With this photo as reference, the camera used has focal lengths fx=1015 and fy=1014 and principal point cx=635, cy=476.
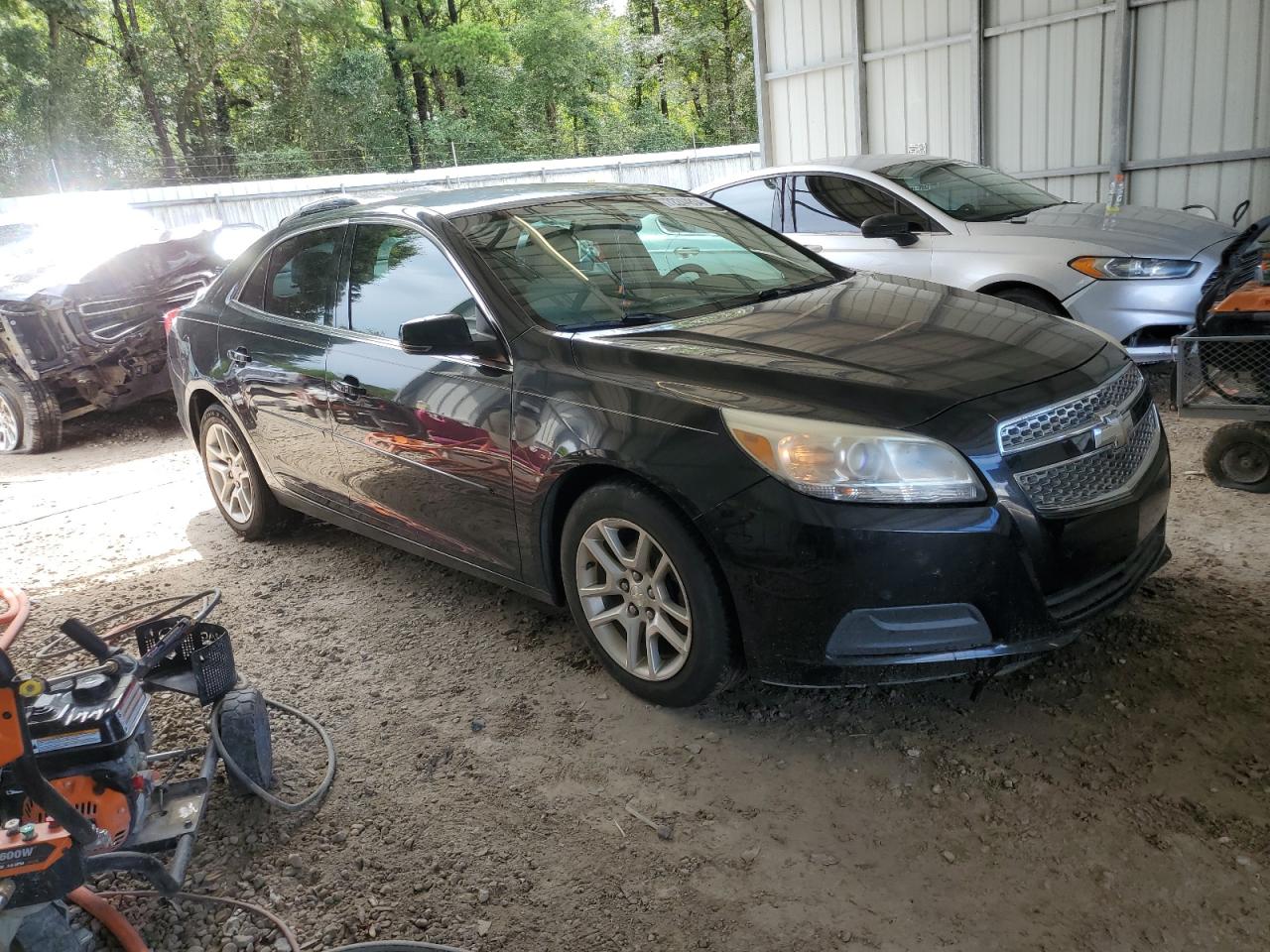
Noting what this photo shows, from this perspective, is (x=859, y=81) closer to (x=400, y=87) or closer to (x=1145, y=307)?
(x=1145, y=307)

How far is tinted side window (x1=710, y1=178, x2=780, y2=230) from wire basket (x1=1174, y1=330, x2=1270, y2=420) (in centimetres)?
343

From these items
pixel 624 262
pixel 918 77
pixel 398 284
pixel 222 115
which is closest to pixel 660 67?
pixel 222 115

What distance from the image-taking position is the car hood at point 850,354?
8.66 ft

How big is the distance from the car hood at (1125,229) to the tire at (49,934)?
19.0 ft

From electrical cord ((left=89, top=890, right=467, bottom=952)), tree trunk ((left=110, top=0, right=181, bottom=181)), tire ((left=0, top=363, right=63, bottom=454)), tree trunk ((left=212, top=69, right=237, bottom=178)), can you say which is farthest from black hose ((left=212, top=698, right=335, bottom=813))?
tree trunk ((left=212, top=69, right=237, bottom=178))

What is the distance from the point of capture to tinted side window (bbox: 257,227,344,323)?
4086 millimetres

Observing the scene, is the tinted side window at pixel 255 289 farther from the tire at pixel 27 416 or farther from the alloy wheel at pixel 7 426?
the alloy wheel at pixel 7 426

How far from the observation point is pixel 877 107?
11164 millimetres

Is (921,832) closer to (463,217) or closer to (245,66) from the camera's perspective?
(463,217)

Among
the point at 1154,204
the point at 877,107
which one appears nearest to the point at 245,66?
the point at 877,107

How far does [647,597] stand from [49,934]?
163cm

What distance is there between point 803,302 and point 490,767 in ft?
5.96

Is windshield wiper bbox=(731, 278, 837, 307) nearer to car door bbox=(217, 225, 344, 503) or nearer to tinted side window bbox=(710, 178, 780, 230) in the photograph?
car door bbox=(217, 225, 344, 503)

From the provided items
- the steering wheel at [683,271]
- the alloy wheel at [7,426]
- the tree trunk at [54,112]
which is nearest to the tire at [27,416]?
the alloy wheel at [7,426]
